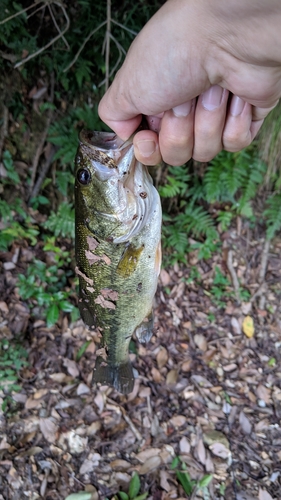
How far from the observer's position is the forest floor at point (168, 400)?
3078 millimetres

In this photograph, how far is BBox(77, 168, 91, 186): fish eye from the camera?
1721 millimetres

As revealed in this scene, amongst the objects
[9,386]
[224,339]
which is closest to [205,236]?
[224,339]

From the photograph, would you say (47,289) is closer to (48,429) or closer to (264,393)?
(48,429)

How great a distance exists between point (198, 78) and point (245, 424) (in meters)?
3.34

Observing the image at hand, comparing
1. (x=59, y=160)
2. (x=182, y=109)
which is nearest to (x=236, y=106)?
(x=182, y=109)

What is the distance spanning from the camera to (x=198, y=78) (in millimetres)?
1344

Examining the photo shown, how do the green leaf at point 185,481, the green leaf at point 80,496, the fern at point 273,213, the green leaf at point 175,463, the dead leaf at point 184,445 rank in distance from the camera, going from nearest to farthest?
the green leaf at point 80,496 < the green leaf at point 185,481 < the green leaf at point 175,463 < the dead leaf at point 184,445 < the fern at point 273,213

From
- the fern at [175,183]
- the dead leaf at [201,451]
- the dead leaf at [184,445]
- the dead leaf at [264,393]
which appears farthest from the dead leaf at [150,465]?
the fern at [175,183]

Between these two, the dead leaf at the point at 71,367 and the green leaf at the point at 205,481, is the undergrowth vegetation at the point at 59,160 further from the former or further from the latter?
the green leaf at the point at 205,481

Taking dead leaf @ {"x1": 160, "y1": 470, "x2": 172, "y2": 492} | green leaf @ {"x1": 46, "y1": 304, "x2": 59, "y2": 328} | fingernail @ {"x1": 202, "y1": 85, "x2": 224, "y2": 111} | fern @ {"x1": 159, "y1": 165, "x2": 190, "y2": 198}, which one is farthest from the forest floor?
fingernail @ {"x1": 202, "y1": 85, "x2": 224, "y2": 111}

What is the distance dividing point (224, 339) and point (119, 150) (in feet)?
9.61

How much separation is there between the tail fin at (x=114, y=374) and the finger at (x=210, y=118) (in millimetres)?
1504

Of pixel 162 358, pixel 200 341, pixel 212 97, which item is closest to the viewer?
pixel 212 97

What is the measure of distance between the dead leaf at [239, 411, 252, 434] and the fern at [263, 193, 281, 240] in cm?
193
